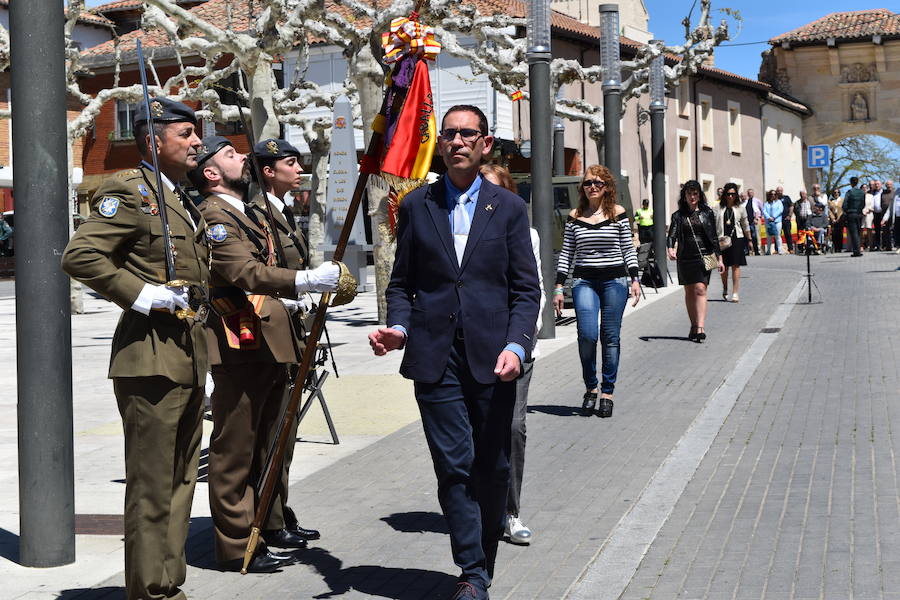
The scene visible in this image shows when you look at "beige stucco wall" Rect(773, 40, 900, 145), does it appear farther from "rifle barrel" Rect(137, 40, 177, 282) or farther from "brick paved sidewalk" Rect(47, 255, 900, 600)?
"rifle barrel" Rect(137, 40, 177, 282)

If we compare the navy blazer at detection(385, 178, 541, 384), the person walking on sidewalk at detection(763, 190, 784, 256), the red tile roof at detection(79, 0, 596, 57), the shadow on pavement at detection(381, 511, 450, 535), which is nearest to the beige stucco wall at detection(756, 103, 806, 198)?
the red tile roof at detection(79, 0, 596, 57)

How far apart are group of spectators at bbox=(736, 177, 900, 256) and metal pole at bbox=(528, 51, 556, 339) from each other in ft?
67.1

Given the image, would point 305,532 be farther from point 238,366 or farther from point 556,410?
point 556,410

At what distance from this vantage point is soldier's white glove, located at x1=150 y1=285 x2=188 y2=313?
458cm

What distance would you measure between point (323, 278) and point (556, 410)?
17.9ft

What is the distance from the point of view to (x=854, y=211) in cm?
3466

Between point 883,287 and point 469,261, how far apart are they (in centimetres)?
1950

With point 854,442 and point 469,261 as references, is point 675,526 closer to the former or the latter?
point 469,261

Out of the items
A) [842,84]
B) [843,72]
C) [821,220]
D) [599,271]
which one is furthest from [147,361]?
[843,72]

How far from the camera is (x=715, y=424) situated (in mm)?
9398

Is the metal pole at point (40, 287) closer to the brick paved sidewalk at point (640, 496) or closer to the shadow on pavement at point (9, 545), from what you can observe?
the shadow on pavement at point (9, 545)

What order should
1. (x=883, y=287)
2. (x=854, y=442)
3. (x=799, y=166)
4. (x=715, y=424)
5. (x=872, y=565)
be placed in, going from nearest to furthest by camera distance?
(x=872, y=565), (x=854, y=442), (x=715, y=424), (x=883, y=287), (x=799, y=166)

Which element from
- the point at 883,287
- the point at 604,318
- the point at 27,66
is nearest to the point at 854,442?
the point at 604,318

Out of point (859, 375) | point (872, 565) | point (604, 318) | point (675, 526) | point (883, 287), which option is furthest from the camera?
point (883, 287)
